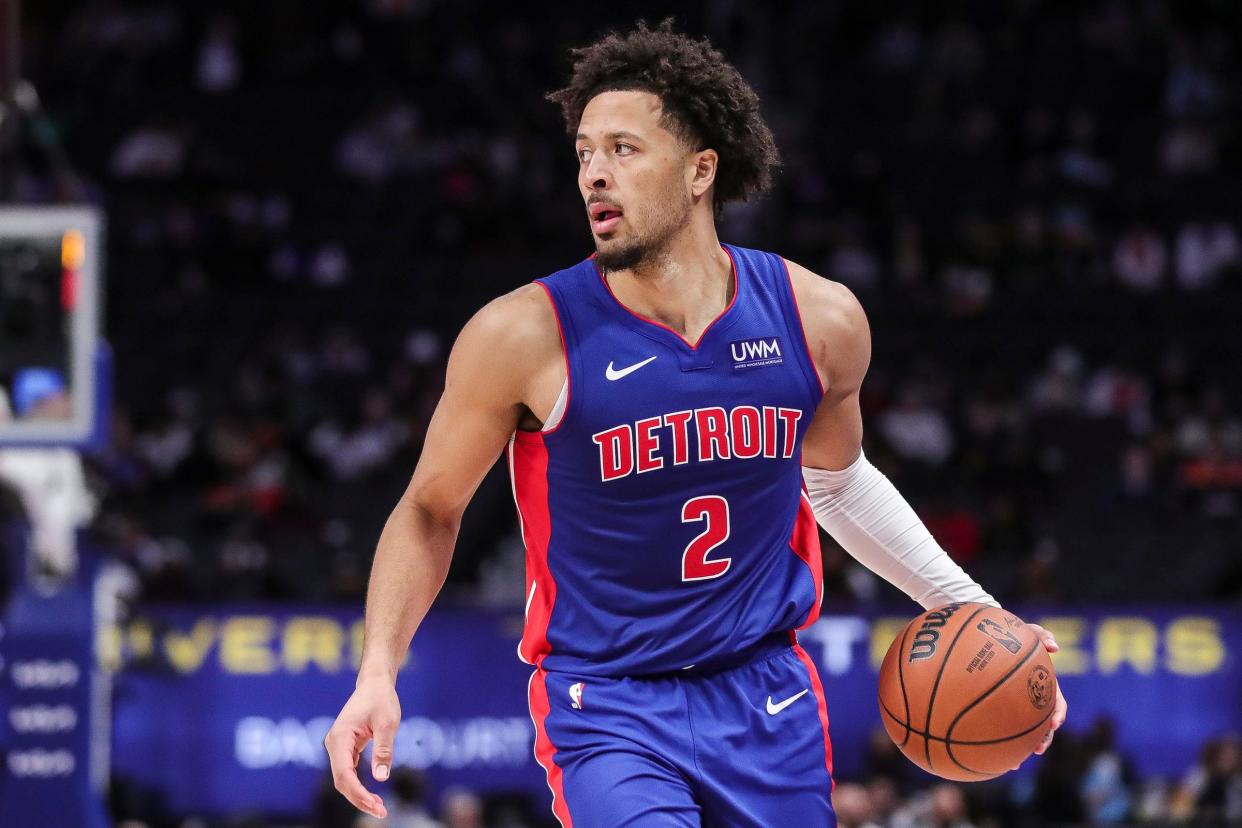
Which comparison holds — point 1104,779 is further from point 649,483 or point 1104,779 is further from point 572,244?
point 649,483

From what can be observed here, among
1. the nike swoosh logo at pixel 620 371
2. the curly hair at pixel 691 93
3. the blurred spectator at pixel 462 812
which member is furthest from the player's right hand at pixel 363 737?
the blurred spectator at pixel 462 812

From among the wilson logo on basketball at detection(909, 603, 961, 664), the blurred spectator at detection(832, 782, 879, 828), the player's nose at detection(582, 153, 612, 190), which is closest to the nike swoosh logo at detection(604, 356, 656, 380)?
the player's nose at detection(582, 153, 612, 190)

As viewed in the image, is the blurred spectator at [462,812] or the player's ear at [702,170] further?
the blurred spectator at [462,812]

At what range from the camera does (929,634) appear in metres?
4.18

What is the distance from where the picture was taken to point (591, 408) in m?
3.73

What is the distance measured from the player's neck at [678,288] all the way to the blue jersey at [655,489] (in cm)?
3

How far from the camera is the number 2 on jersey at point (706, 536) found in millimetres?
3783

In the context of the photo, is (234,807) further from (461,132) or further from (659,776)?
(659,776)

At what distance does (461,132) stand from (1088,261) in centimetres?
628

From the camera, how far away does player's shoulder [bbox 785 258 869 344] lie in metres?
4.01

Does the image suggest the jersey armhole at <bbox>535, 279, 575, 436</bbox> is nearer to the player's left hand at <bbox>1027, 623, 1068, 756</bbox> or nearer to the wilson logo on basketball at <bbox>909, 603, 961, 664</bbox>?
the wilson logo on basketball at <bbox>909, 603, 961, 664</bbox>

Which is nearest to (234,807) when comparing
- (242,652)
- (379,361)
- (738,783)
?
(242,652)

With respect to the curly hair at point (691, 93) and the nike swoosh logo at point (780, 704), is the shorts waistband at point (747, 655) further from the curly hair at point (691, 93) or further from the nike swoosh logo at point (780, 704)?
the curly hair at point (691, 93)

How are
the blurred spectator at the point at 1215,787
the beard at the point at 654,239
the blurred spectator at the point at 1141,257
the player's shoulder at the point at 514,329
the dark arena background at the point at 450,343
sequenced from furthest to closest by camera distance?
the blurred spectator at the point at 1141,257 < the blurred spectator at the point at 1215,787 < the dark arena background at the point at 450,343 < the beard at the point at 654,239 < the player's shoulder at the point at 514,329
